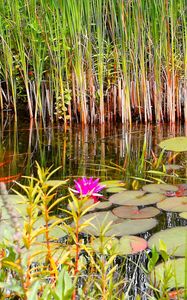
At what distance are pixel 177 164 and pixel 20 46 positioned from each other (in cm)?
182

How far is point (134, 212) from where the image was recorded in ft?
6.88

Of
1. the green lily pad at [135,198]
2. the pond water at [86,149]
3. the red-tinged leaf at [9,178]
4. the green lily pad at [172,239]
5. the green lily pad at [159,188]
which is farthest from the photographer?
the pond water at [86,149]

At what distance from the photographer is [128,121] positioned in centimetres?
405

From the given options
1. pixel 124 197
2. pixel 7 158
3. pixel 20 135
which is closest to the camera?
pixel 124 197

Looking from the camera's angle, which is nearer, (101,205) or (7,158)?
(101,205)

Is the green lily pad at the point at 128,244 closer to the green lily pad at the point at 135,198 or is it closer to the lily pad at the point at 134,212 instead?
the lily pad at the point at 134,212

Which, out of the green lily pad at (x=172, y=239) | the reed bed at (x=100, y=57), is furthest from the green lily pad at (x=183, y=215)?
the reed bed at (x=100, y=57)

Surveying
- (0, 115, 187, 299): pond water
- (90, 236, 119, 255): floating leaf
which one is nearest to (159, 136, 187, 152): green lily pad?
(0, 115, 187, 299): pond water

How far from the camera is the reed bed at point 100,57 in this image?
384 cm

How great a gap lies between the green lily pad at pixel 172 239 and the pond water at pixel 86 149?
0.08 m

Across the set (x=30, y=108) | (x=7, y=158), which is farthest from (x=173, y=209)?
(x=30, y=108)

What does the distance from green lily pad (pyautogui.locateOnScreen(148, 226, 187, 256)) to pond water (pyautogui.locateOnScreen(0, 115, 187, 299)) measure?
0.08m

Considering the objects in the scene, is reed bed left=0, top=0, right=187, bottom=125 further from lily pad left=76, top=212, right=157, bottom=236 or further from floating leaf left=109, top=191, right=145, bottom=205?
lily pad left=76, top=212, right=157, bottom=236

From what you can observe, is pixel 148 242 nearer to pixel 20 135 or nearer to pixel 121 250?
pixel 121 250
